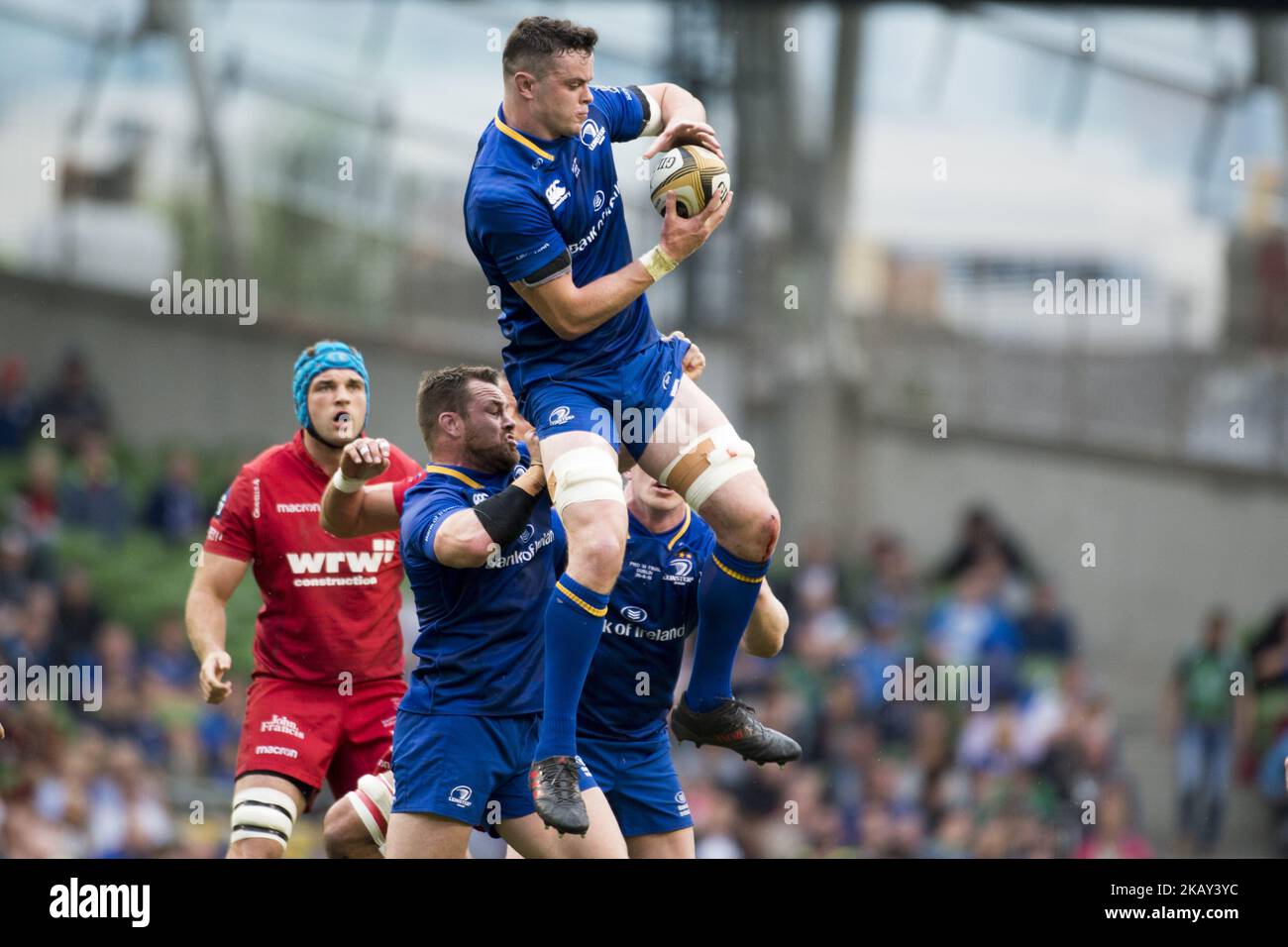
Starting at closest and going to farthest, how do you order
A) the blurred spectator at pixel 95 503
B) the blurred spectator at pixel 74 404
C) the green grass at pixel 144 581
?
1. the green grass at pixel 144 581
2. the blurred spectator at pixel 95 503
3. the blurred spectator at pixel 74 404

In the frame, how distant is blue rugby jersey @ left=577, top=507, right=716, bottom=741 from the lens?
666cm

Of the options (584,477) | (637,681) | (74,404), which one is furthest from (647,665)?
(74,404)

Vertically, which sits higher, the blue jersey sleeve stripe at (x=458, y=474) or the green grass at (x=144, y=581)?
the blue jersey sleeve stripe at (x=458, y=474)

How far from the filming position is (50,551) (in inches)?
624

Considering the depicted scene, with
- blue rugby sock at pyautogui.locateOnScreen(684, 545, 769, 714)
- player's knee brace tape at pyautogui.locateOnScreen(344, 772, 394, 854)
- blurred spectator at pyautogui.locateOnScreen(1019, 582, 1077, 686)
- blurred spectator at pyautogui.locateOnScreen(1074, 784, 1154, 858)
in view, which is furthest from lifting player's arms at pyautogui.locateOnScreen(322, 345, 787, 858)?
blurred spectator at pyautogui.locateOnScreen(1019, 582, 1077, 686)

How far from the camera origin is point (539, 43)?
18.9 ft

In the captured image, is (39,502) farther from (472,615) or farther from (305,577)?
(472,615)

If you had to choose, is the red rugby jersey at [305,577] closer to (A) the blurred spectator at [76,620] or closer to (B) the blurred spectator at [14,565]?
(A) the blurred spectator at [76,620]

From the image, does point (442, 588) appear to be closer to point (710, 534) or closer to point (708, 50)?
point (710, 534)

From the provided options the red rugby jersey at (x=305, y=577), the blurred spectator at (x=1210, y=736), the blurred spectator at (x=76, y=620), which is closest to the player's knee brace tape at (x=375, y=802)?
the red rugby jersey at (x=305, y=577)

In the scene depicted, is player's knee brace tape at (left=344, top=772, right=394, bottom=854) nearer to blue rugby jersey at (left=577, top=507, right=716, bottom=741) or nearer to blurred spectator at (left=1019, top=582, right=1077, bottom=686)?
blue rugby jersey at (left=577, top=507, right=716, bottom=741)

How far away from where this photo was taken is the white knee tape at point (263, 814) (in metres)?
6.71

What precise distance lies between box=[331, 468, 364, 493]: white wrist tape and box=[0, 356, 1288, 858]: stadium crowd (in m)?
6.42

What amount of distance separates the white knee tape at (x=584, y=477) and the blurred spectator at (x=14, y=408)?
12.3m
